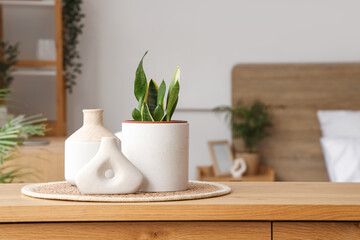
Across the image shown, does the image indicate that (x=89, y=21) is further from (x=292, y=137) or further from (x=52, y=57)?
(x=292, y=137)

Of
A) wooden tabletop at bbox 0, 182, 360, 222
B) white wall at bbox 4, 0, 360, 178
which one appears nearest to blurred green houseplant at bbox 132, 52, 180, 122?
wooden tabletop at bbox 0, 182, 360, 222

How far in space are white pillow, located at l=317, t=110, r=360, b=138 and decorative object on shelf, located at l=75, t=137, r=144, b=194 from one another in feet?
8.55

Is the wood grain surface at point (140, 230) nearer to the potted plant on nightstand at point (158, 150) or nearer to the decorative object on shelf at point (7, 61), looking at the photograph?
the potted plant on nightstand at point (158, 150)

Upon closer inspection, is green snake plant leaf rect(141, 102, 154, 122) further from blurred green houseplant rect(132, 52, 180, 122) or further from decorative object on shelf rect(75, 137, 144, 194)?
decorative object on shelf rect(75, 137, 144, 194)

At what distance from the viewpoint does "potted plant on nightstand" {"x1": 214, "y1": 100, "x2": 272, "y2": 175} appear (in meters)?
3.59

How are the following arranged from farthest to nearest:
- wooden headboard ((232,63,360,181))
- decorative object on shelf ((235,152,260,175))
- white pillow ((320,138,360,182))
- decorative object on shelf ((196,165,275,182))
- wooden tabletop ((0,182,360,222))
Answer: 1. wooden headboard ((232,63,360,181))
2. decorative object on shelf ((235,152,260,175))
3. decorative object on shelf ((196,165,275,182))
4. white pillow ((320,138,360,182))
5. wooden tabletop ((0,182,360,222))

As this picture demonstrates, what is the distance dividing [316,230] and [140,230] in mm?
341

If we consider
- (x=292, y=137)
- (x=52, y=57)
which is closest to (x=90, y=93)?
(x=52, y=57)

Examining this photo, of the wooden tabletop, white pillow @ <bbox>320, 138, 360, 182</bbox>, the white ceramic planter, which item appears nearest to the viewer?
the wooden tabletop

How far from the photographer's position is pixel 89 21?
3.75m

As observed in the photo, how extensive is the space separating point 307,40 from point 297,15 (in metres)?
0.19

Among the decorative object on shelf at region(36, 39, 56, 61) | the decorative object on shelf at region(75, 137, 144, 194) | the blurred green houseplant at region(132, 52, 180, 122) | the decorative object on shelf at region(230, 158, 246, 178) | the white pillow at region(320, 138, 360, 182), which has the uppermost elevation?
the decorative object on shelf at region(36, 39, 56, 61)

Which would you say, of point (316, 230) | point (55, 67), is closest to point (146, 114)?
point (316, 230)

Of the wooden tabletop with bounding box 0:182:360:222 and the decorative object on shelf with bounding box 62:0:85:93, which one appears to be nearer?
the wooden tabletop with bounding box 0:182:360:222
